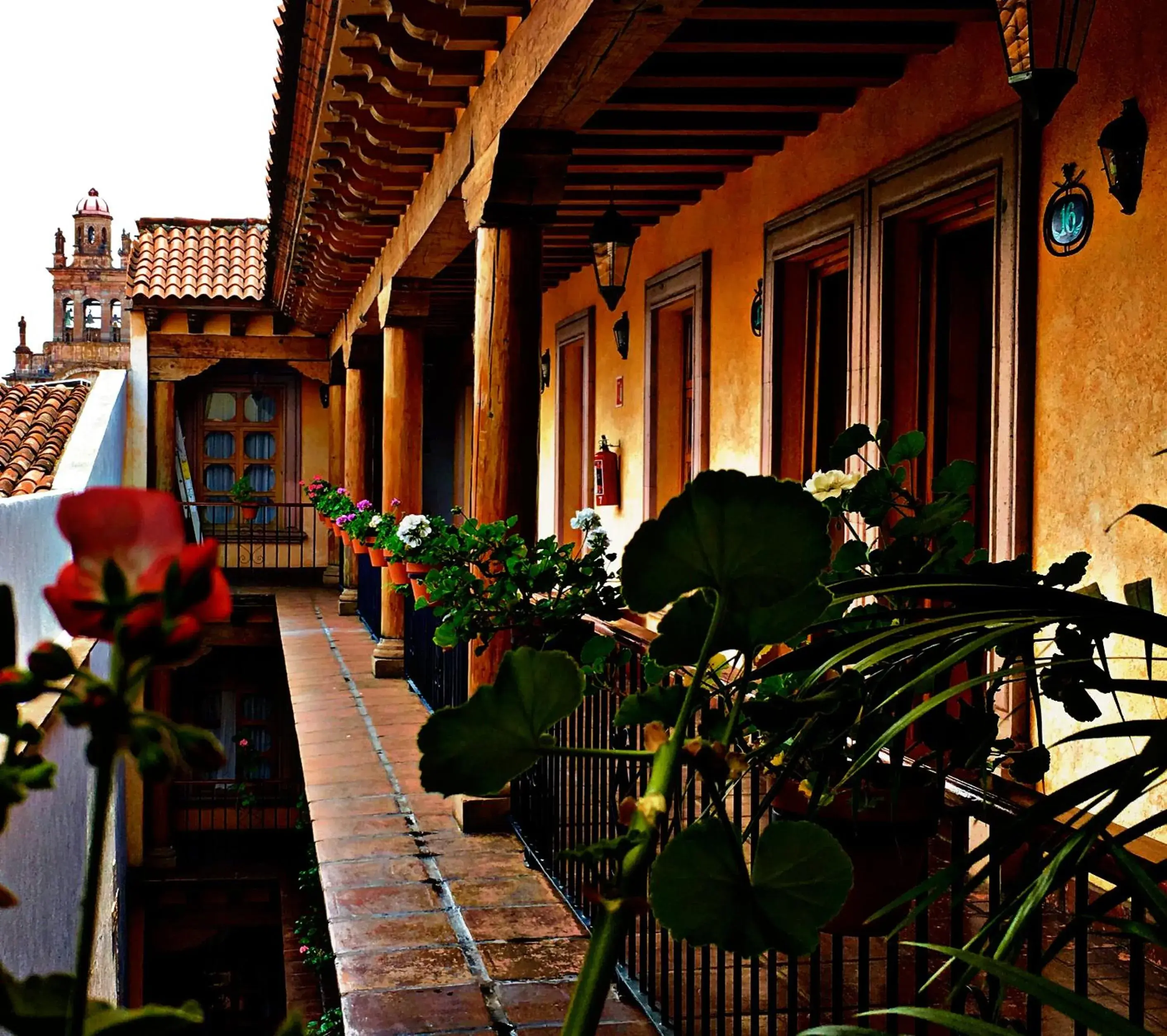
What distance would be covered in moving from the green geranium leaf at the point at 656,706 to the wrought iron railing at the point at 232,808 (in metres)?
15.2

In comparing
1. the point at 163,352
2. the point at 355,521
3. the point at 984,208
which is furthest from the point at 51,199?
the point at 984,208

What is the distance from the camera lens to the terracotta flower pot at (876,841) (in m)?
2.19

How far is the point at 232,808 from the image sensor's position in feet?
52.4

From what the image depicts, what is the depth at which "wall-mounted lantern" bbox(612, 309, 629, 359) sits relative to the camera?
8859mm

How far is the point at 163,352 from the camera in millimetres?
15727

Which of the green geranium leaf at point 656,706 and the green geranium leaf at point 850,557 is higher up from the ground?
the green geranium leaf at point 850,557

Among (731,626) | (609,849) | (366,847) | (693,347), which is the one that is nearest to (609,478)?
(693,347)

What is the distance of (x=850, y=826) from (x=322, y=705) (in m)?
6.58

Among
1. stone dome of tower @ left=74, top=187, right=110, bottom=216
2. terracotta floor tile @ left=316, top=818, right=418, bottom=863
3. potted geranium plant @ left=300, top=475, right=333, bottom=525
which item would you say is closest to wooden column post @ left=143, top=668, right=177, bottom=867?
potted geranium plant @ left=300, top=475, right=333, bottom=525

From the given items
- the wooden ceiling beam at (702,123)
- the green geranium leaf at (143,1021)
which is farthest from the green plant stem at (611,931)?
the wooden ceiling beam at (702,123)

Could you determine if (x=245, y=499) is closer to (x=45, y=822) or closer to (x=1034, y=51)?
(x=45, y=822)

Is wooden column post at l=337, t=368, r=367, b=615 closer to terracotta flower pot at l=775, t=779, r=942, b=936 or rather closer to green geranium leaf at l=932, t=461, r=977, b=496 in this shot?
terracotta flower pot at l=775, t=779, r=942, b=936

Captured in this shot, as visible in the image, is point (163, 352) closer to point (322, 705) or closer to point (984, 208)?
point (322, 705)

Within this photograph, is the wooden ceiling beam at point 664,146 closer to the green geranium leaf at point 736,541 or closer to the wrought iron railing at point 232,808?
the green geranium leaf at point 736,541
